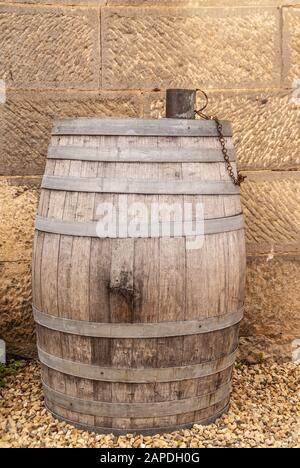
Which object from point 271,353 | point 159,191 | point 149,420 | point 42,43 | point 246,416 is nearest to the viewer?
point 159,191

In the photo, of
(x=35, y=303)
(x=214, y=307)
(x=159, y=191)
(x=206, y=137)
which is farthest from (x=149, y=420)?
(x=206, y=137)

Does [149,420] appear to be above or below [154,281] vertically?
below

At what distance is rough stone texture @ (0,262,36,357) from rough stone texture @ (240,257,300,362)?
126 cm

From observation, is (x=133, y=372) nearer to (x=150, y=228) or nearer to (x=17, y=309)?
(x=150, y=228)

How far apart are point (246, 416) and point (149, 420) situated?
58 centimetres

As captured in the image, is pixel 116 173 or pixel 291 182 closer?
pixel 116 173

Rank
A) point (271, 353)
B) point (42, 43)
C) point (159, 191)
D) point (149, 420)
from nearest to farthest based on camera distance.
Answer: point (159, 191)
point (149, 420)
point (42, 43)
point (271, 353)

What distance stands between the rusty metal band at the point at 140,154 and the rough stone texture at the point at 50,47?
2.96 ft

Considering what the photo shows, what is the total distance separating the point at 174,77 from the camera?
3.28 m

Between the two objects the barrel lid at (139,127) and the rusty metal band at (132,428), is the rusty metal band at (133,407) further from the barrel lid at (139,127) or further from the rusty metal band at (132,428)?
the barrel lid at (139,127)

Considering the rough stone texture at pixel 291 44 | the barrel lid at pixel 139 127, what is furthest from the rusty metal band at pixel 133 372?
the rough stone texture at pixel 291 44

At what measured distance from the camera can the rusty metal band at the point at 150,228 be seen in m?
2.38

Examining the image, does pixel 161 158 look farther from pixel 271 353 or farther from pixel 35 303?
pixel 271 353

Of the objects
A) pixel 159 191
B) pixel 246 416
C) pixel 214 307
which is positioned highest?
pixel 159 191
